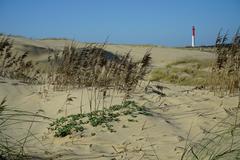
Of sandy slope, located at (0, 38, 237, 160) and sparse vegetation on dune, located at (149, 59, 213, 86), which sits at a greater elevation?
sandy slope, located at (0, 38, 237, 160)

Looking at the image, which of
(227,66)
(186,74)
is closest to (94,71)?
(227,66)

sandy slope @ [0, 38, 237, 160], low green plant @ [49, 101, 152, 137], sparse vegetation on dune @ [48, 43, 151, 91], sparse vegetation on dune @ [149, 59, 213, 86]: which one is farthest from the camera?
sparse vegetation on dune @ [149, 59, 213, 86]

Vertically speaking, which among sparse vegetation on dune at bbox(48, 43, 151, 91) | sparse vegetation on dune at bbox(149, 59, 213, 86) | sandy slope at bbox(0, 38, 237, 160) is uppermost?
sparse vegetation on dune at bbox(48, 43, 151, 91)

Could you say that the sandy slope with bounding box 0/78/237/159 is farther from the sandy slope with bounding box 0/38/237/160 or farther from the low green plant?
the low green plant

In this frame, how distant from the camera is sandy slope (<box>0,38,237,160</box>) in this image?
4.27m

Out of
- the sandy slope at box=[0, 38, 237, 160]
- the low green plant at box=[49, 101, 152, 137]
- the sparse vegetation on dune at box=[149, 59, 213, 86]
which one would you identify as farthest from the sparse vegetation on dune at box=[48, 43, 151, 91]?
the sparse vegetation on dune at box=[149, 59, 213, 86]

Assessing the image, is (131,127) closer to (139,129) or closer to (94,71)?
(139,129)

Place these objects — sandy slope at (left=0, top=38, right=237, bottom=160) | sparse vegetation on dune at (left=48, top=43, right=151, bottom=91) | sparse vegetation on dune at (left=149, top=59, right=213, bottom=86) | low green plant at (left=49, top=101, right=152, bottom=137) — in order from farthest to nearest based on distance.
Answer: sparse vegetation on dune at (left=149, top=59, right=213, bottom=86)
sparse vegetation on dune at (left=48, top=43, right=151, bottom=91)
low green plant at (left=49, top=101, right=152, bottom=137)
sandy slope at (left=0, top=38, right=237, bottom=160)

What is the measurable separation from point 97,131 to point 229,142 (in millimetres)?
1623

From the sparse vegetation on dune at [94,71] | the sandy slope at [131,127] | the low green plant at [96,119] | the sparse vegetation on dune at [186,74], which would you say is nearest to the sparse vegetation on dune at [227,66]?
the sandy slope at [131,127]

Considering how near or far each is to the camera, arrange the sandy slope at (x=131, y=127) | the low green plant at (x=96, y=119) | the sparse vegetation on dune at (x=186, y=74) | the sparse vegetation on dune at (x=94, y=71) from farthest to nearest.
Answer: the sparse vegetation on dune at (x=186, y=74)
the sparse vegetation on dune at (x=94, y=71)
the low green plant at (x=96, y=119)
the sandy slope at (x=131, y=127)

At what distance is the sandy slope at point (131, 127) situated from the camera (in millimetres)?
4273

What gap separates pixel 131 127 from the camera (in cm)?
516

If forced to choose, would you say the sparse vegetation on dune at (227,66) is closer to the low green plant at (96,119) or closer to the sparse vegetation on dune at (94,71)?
the sparse vegetation on dune at (94,71)
